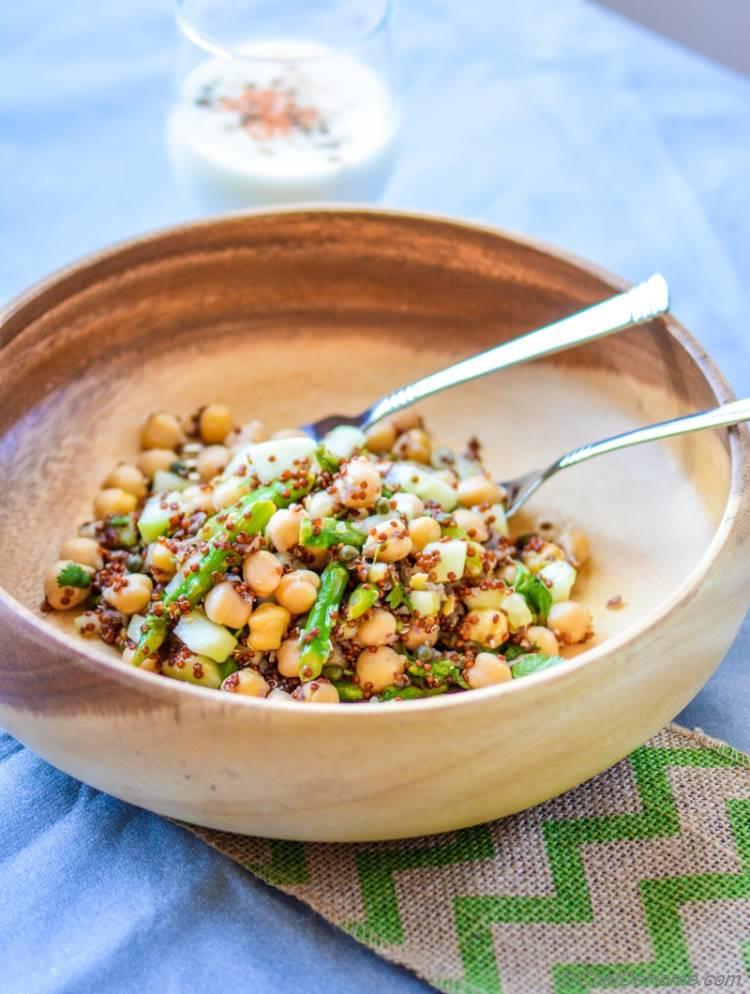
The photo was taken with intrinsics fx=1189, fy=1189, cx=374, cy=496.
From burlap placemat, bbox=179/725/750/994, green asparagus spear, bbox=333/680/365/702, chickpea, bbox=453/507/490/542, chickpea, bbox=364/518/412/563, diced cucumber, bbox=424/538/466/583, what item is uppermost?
chickpea, bbox=364/518/412/563

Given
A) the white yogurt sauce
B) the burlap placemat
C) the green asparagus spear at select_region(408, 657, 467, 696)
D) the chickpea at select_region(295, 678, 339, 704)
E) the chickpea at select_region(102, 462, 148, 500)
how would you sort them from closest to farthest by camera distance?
the burlap placemat
the chickpea at select_region(295, 678, 339, 704)
the green asparagus spear at select_region(408, 657, 467, 696)
the chickpea at select_region(102, 462, 148, 500)
the white yogurt sauce

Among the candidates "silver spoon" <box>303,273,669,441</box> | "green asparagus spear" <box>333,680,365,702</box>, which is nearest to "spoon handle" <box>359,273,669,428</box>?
"silver spoon" <box>303,273,669,441</box>

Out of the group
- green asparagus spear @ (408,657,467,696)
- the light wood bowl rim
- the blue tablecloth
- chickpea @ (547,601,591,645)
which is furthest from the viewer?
the blue tablecloth

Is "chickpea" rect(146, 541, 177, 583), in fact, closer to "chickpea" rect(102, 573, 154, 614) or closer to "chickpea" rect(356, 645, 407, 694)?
"chickpea" rect(102, 573, 154, 614)

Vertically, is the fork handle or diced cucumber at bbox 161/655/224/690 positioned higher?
the fork handle

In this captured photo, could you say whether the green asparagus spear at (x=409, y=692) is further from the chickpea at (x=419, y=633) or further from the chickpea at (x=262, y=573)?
the chickpea at (x=262, y=573)

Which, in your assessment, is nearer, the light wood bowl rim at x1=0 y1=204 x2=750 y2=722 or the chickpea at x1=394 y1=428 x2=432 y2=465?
the light wood bowl rim at x1=0 y1=204 x2=750 y2=722

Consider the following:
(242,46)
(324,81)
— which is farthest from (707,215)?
(242,46)

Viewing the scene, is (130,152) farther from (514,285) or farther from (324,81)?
(514,285)
